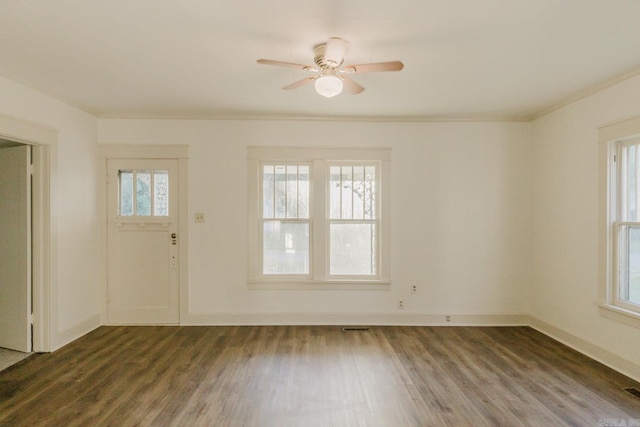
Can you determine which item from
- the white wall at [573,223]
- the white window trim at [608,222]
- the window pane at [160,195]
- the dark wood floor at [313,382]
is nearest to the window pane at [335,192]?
the dark wood floor at [313,382]

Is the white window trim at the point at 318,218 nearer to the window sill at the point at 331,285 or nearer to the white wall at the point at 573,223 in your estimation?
the window sill at the point at 331,285

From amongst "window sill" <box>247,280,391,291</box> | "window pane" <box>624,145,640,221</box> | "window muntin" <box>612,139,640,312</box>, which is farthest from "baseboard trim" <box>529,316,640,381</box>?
"window sill" <box>247,280,391,291</box>

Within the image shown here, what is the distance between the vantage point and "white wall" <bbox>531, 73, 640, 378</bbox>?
3111 mm

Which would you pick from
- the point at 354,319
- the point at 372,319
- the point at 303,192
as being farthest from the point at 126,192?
the point at 372,319

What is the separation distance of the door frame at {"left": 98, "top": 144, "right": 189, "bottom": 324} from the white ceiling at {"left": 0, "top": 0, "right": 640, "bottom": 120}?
618mm

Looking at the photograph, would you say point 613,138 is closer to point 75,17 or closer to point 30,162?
point 75,17

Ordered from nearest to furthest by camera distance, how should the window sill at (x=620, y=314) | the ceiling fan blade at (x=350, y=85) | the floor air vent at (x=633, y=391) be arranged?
the ceiling fan blade at (x=350, y=85)
the floor air vent at (x=633, y=391)
the window sill at (x=620, y=314)

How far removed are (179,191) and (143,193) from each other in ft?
1.54

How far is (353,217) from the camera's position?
441 centimetres

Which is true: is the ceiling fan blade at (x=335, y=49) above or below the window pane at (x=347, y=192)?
above

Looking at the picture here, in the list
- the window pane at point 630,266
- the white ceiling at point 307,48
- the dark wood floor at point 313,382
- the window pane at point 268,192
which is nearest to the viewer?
the white ceiling at point 307,48

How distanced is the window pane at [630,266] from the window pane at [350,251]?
248cm

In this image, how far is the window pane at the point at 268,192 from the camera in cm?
438

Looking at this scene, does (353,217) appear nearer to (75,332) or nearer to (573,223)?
(573,223)
